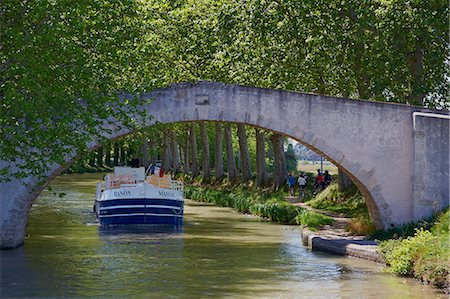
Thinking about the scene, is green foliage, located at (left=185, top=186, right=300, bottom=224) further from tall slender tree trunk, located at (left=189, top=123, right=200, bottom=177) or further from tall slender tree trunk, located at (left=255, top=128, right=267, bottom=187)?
tall slender tree trunk, located at (left=189, top=123, right=200, bottom=177)

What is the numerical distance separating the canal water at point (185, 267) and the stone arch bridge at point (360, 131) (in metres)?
2.63

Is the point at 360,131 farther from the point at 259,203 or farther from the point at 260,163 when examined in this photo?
the point at 260,163

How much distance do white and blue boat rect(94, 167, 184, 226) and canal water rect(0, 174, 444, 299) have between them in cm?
88

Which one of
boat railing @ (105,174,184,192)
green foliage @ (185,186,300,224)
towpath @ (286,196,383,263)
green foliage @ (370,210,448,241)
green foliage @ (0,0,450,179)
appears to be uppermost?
green foliage @ (0,0,450,179)

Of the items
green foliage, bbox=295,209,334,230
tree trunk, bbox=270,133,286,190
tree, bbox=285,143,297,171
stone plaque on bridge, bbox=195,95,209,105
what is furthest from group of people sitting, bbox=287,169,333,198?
tree, bbox=285,143,297,171

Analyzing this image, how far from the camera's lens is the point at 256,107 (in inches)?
1037

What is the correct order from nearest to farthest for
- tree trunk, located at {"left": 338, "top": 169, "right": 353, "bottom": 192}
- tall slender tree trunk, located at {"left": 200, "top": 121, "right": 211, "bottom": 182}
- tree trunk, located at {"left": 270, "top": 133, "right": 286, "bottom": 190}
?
tree trunk, located at {"left": 338, "top": 169, "right": 353, "bottom": 192}, tree trunk, located at {"left": 270, "top": 133, "right": 286, "bottom": 190}, tall slender tree trunk, located at {"left": 200, "top": 121, "right": 211, "bottom": 182}

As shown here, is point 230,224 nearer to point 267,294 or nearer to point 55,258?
point 55,258

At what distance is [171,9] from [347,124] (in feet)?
53.2

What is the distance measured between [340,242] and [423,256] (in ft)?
17.5

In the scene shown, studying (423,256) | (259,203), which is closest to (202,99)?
(423,256)

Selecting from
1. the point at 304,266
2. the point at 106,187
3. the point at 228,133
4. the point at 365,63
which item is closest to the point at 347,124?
the point at 304,266

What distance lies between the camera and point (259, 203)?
41500 mm

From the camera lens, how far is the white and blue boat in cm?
3397
